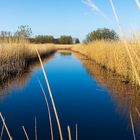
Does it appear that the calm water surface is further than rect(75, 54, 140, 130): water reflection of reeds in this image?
No

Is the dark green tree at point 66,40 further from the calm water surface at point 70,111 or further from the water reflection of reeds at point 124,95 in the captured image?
the calm water surface at point 70,111

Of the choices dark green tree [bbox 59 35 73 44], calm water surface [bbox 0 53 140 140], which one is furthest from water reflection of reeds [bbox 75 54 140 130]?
dark green tree [bbox 59 35 73 44]

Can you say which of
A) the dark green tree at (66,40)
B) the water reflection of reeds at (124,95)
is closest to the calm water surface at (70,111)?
the water reflection of reeds at (124,95)

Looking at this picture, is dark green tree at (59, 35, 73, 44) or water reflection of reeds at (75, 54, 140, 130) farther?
dark green tree at (59, 35, 73, 44)

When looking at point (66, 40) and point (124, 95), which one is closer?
point (124, 95)

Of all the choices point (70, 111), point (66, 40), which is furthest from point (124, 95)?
point (66, 40)

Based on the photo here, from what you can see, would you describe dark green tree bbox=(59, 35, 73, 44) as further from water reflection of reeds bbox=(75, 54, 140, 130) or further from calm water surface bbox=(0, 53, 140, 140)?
calm water surface bbox=(0, 53, 140, 140)

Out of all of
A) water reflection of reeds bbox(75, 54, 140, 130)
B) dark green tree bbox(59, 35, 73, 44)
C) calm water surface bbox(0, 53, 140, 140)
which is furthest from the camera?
dark green tree bbox(59, 35, 73, 44)

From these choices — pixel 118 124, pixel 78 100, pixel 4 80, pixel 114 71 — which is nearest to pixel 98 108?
pixel 78 100

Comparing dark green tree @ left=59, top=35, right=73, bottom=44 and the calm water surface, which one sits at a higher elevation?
the calm water surface

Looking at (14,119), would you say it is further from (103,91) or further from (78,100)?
(103,91)

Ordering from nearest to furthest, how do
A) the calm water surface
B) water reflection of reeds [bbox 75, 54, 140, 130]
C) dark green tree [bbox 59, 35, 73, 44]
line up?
the calm water surface
water reflection of reeds [bbox 75, 54, 140, 130]
dark green tree [bbox 59, 35, 73, 44]

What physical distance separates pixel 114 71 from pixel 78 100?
5648 millimetres

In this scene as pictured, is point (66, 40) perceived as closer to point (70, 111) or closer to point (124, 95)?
point (124, 95)
